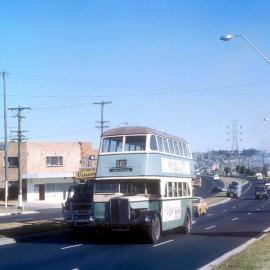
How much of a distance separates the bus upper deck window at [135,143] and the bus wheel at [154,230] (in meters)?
2.72

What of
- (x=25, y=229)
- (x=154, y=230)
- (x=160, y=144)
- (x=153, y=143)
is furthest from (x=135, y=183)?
(x=25, y=229)

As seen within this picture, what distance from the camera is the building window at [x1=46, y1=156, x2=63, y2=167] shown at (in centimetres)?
8050

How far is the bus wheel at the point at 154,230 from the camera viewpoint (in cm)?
2198

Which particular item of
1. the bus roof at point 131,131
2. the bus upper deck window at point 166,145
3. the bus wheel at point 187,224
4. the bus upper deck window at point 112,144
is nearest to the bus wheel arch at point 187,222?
the bus wheel at point 187,224

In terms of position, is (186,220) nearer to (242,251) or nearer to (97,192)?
(97,192)

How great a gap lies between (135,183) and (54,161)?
2310 inches

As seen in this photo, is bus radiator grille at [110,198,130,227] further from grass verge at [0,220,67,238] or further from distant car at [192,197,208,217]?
distant car at [192,197,208,217]

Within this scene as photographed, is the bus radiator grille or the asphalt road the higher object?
the bus radiator grille

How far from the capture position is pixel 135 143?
77.3ft

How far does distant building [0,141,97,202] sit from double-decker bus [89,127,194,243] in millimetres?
52745

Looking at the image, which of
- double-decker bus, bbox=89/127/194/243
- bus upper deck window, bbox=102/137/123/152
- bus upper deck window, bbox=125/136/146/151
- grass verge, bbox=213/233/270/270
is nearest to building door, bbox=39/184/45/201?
double-decker bus, bbox=89/127/194/243

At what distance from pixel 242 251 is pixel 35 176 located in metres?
62.1

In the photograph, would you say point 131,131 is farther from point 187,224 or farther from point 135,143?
point 187,224

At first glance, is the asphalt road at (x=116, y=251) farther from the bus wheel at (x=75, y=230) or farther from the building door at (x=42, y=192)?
the building door at (x=42, y=192)
